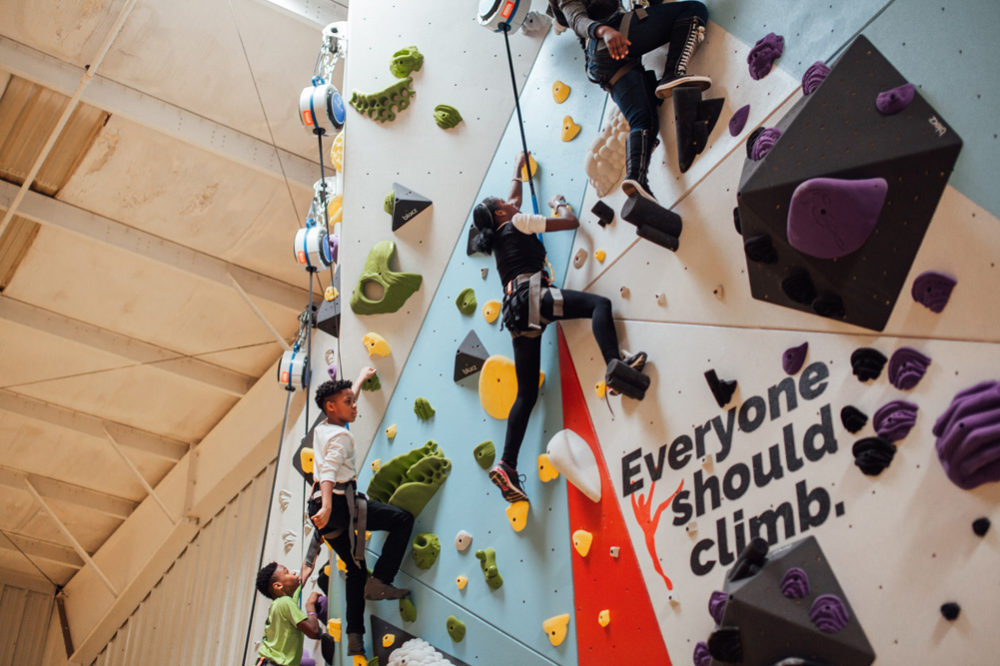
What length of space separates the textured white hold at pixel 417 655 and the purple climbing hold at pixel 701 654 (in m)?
1.26

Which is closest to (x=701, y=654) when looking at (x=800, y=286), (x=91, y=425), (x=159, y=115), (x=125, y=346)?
(x=800, y=286)

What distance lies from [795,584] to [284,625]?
109 inches

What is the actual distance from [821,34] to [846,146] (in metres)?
0.58

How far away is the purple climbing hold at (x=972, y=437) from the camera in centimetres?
218

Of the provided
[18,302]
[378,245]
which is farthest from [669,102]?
[18,302]

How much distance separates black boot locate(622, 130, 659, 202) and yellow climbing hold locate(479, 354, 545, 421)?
3.29 feet

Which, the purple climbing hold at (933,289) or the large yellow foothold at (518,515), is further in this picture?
the large yellow foothold at (518,515)

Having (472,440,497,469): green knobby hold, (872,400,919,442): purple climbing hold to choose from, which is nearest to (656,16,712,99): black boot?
(872,400,919,442): purple climbing hold

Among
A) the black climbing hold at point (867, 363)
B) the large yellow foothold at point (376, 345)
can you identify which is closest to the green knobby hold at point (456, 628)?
the large yellow foothold at point (376, 345)

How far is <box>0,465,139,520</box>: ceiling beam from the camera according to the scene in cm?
1014

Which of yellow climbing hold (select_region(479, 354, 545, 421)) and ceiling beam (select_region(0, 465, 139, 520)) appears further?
ceiling beam (select_region(0, 465, 139, 520))

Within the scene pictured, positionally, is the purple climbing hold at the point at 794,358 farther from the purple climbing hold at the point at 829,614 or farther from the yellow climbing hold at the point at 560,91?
the yellow climbing hold at the point at 560,91

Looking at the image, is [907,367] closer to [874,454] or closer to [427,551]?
[874,454]

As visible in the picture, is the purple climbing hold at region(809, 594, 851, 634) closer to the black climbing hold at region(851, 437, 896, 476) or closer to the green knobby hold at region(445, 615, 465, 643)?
the black climbing hold at region(851, 437, 896, 476)
